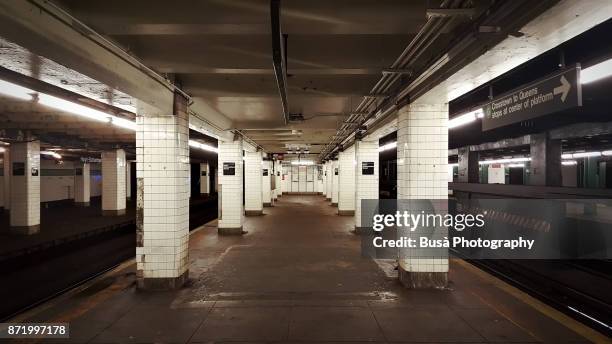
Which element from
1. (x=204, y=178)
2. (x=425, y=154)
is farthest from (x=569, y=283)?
(x=204, y=178)

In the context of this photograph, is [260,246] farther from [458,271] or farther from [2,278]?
[2,278]

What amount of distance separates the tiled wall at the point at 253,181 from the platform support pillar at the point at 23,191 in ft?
26.6

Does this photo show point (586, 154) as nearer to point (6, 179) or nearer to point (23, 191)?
point (23, 191)

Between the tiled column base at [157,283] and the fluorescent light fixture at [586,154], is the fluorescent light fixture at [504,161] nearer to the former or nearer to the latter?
the fluorescent light fixture at [586,154]

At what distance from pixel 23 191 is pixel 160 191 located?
9.79 m

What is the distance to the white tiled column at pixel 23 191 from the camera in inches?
449

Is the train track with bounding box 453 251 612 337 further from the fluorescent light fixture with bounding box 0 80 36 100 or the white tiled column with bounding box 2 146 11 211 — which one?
the white tiled column with bounding box 2 146 11 211

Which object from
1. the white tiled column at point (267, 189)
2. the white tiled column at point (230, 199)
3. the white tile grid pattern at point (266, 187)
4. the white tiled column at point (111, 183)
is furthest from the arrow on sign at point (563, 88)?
the white tiled column at point (111, 183)

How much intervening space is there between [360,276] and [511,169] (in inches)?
925

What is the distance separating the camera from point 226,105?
7.62m

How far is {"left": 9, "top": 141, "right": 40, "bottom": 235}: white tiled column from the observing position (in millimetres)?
11406

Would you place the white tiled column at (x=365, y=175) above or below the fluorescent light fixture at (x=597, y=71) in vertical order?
below

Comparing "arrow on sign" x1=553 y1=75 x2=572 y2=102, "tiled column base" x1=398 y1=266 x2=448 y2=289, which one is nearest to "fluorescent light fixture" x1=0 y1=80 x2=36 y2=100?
"tiled column base" x1=398 y1=266 x2=448 y2=289

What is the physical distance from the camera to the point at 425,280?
556 centimetres
